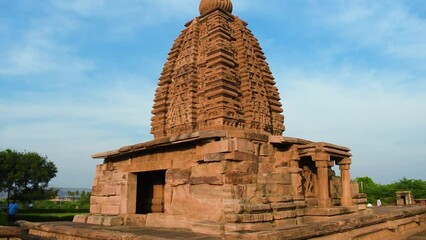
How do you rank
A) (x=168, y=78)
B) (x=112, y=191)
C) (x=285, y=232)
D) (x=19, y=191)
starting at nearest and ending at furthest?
(x=285, y=232)
(x=112, y=191)
(x=168, y=78)
(x=19, y=191)

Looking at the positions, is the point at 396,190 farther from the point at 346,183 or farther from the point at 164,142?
the point at 164,142

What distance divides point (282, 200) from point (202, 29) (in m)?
5.88

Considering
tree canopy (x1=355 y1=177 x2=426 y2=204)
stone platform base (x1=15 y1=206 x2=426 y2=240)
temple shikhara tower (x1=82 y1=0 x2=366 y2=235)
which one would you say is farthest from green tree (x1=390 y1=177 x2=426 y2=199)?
temple shikhara tower (x1=82 y1=0 x2=366 y2=235)

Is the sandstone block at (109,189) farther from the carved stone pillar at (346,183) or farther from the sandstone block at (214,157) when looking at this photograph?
the carved stone pillar at (346,183)

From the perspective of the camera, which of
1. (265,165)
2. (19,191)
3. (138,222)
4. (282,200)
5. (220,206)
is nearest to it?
(220,206)

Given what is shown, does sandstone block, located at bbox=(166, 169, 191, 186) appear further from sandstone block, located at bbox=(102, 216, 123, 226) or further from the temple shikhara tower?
sandstone block, located at bbox=(102, 216, 123, 226)

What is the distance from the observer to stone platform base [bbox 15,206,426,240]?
5.79 metres

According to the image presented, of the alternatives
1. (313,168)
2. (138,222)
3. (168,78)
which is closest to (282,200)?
(313,168)

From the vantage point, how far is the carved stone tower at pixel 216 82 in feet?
28.4

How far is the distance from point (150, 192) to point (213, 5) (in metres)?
6.24

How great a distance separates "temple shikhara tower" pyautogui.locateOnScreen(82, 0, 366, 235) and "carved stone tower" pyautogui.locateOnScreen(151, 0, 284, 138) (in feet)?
0.10

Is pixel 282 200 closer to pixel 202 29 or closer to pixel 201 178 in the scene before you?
pixel 201 178

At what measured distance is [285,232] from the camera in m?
5.55

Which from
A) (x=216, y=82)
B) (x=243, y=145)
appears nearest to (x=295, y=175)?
(x=243, y=145)
